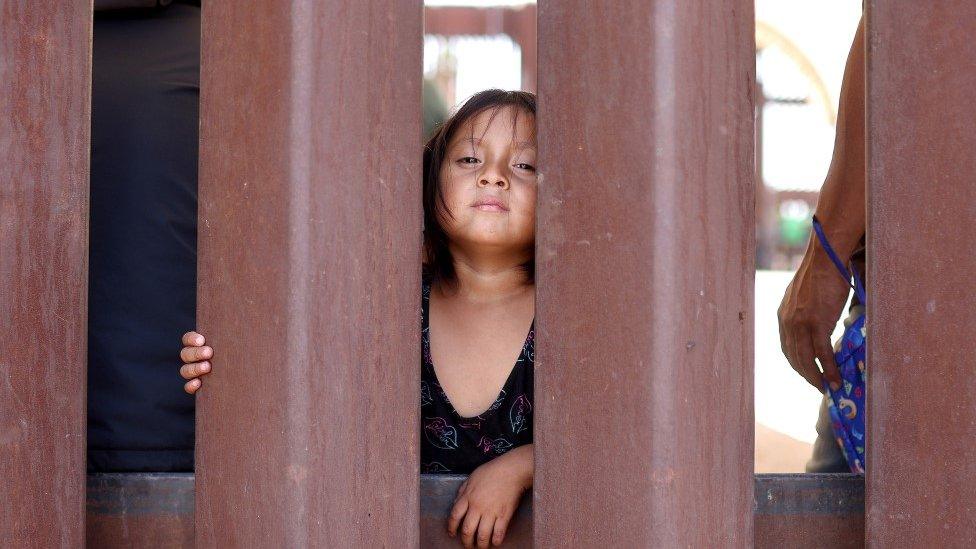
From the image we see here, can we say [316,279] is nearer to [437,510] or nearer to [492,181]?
[437,510]

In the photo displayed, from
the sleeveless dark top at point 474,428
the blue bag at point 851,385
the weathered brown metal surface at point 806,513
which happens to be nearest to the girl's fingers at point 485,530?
the weathered brown metal surface at point 806,513

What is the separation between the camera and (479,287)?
189 cm

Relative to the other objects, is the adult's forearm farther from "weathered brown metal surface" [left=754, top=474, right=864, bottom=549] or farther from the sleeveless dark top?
"weathered brown metal surface" [left=754, top=474, right=864, bottom=549]

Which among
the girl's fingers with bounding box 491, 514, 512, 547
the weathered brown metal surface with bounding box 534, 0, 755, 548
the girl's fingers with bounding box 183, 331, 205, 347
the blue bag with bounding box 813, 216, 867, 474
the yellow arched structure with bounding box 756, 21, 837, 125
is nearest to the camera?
the weathered brown metal surface with bounding box 534, 0, 755, 548

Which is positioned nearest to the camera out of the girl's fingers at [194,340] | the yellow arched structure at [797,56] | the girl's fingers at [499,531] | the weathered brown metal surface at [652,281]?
the weathered brown metal surface at [652,281]

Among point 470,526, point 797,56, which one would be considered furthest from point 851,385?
point 797,56

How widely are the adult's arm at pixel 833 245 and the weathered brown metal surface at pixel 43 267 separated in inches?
44.5

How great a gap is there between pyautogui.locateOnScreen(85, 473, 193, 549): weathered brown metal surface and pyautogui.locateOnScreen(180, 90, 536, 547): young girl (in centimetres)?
45

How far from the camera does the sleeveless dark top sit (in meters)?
1.76

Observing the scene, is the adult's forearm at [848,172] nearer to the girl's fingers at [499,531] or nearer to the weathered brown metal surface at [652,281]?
the weathered brown metal surface at [652,281]

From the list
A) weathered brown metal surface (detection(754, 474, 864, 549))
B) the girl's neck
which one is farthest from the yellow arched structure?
weathered brown metal surface (detection(754, 474, 864, 549))

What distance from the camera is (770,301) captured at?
812 centimetres

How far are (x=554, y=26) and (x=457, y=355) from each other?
33.3 inches

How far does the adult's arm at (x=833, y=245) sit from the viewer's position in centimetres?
174
